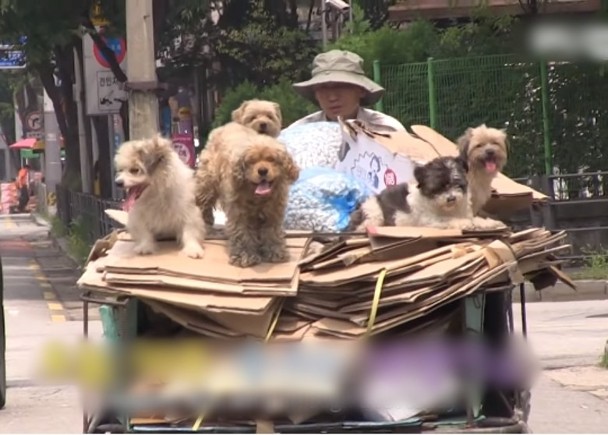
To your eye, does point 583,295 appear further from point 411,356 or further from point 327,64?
point 411,356

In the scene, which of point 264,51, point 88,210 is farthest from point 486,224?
point 88,210

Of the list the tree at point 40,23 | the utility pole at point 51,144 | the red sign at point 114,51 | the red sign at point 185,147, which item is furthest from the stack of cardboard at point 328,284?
the utility pole at point 51,144

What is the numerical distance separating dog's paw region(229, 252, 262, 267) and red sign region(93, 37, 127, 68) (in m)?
18.5

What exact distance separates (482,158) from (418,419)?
1.69 meters

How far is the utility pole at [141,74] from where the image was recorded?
49.2 ft

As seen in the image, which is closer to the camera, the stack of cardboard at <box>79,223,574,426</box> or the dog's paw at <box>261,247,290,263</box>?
the stack of cardboard at <box>79,223,574,426</box>

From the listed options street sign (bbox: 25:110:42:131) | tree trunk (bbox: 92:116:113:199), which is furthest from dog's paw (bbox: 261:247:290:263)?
street sign (bbox: 25:110:42:131)

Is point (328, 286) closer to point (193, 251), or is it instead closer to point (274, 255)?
point (274, 255)

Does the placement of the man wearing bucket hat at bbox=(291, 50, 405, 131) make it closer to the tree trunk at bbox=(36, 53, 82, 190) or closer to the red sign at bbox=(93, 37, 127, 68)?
the red sign at bbox=(93, 37, 127, 68)

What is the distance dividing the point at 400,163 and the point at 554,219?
1294 cm

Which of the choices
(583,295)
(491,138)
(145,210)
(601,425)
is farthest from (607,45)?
(145,210)

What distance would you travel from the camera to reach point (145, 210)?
6.12 meters

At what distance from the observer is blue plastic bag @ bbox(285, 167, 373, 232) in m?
6.43

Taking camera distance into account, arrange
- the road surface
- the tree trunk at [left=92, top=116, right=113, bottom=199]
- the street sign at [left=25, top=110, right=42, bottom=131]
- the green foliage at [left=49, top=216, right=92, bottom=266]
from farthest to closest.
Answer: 1. the street sign at [left=25, top=110, right=42, bottom=131]
2. the tree trunk at [left=92, top=116, right=113, bottom=199]
3. the green foliage at [left=49, top=216, right=92, bottom=266]
4. the road surface
